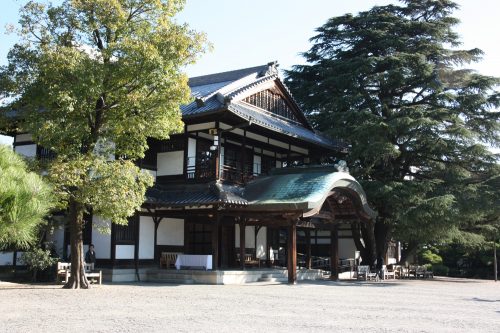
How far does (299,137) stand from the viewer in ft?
75.1

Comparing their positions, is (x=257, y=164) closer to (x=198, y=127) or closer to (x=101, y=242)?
(x=198, y=127)

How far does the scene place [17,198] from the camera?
6906mm

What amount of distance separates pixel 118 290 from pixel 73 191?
3.17 m

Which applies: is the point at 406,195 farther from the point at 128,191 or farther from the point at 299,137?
the point at 128,191

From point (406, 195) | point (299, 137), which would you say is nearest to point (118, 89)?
point (299, 137)

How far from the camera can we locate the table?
19562mm

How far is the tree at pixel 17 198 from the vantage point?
6.83 meters

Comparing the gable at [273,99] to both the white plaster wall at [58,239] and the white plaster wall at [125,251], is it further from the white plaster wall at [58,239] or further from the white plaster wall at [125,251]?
the white plaster wall at [58,239]

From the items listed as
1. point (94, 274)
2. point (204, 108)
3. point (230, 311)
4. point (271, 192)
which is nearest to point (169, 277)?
point (94, 274)

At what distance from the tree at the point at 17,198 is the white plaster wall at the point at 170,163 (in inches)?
526

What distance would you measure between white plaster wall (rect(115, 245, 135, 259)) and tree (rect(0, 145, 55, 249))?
40.2 ft

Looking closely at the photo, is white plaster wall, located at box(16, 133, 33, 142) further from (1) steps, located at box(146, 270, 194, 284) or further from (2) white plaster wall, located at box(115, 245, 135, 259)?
(1) steps, located at box(146, 270, 194, 284)

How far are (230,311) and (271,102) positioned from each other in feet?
46.6

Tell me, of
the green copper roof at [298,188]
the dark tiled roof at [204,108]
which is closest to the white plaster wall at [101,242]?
the dark tiled roof at [204,108]
